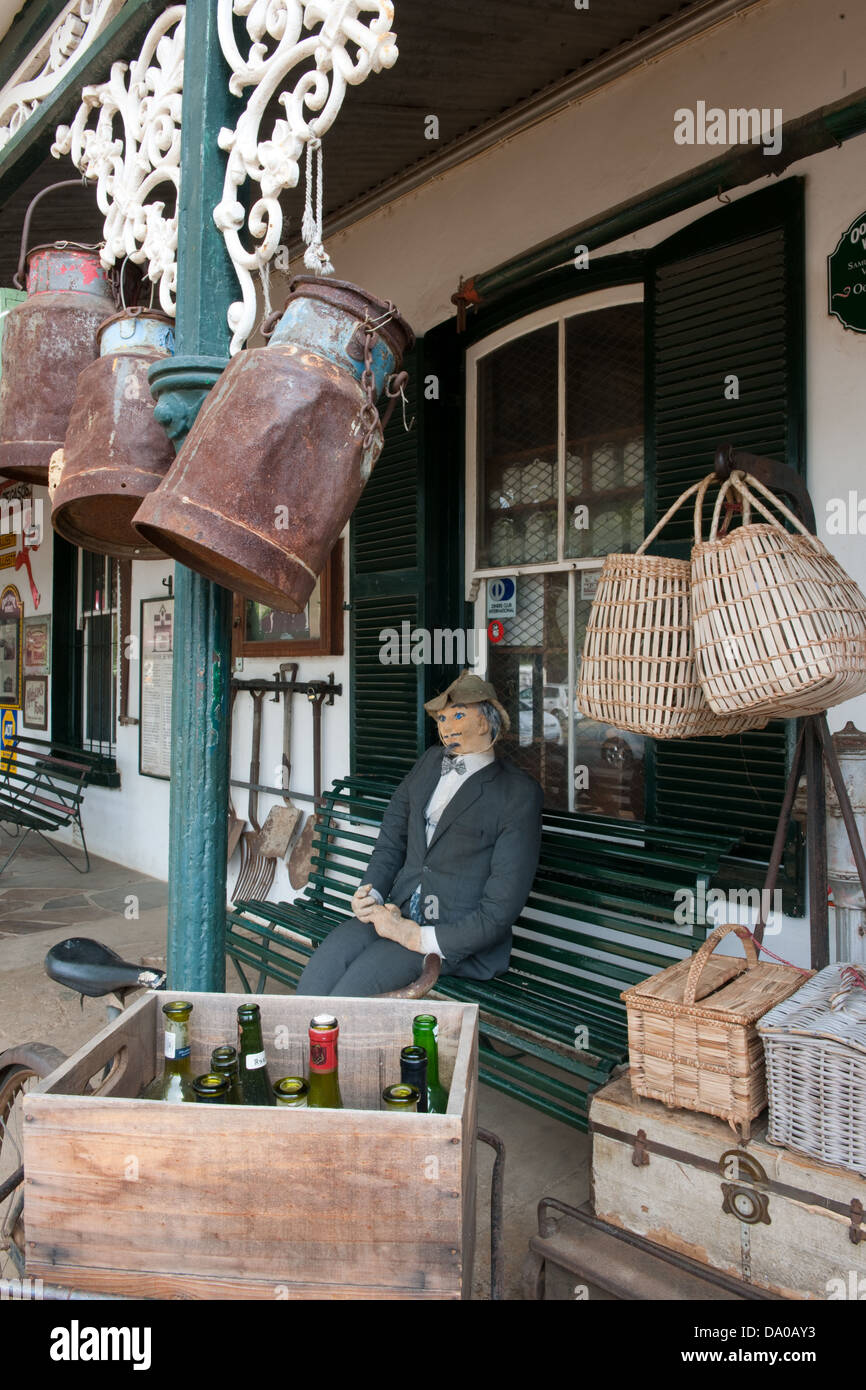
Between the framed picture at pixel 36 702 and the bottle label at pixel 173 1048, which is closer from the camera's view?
the bottle label at pixel 173 1048

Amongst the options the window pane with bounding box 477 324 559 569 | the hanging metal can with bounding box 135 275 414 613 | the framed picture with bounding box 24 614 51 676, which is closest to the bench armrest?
the hanging metal can with bounding box 135 275 414 613

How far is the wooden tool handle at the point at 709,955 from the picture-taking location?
199cm

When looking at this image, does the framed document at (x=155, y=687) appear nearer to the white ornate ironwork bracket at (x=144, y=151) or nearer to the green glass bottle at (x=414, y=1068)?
the white ornate ironwork bracket at (x=144, y=151)

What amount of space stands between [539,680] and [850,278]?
1.85 meters

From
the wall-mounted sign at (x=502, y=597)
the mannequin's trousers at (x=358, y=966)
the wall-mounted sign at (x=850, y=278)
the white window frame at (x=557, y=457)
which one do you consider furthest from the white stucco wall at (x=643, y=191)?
the mannequin's trousers at (x=358, y=966)

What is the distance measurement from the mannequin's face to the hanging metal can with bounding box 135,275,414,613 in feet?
5.77

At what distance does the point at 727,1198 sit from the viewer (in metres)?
1.85

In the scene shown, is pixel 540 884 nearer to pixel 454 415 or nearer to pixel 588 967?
pixel 588 967

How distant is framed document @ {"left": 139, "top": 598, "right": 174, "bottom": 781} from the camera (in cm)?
652

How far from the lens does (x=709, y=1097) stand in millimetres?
1915

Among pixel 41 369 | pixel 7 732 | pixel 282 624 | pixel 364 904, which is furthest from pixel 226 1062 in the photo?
pixel 7 732

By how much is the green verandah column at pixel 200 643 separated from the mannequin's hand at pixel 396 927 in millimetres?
1199

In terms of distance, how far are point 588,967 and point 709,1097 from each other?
105 cm

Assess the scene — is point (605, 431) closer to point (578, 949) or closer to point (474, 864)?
point (474, 864)
